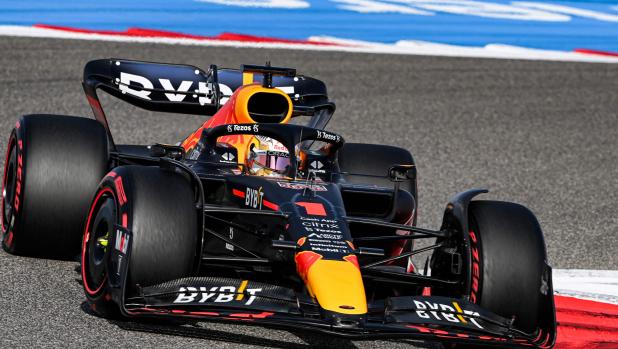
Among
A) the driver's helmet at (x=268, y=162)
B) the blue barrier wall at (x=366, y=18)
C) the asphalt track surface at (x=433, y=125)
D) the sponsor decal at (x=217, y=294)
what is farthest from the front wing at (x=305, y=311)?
the blue barrier wall at (x=366, y=18)

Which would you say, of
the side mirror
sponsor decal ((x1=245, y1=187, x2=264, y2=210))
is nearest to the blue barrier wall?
the side mirror

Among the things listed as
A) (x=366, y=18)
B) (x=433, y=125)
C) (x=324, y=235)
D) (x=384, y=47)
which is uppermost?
(x=366, y=18)

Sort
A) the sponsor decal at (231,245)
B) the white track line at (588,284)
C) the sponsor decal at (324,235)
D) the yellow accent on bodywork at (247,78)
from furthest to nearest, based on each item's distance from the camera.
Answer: the yellow accent on bodywork at (247,78) < the white track line at (588,284) < the sponsor decal at (231,245) < the sponsor decal at (324,235)

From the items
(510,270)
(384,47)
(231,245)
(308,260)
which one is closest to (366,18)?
(384,47)

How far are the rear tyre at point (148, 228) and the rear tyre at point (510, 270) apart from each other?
1.41 metres

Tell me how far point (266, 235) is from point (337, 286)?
0.82 meters

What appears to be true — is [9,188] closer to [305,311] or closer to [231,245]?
[231,245]

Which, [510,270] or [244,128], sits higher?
[244,128]

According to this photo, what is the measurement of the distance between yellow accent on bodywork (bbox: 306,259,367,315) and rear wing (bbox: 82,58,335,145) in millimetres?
2931

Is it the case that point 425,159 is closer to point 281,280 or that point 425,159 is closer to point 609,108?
point 609,108

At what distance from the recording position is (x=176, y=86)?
893 centimetres

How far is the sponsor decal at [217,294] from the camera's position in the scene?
5.55 metres

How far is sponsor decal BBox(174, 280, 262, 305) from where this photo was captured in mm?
5551

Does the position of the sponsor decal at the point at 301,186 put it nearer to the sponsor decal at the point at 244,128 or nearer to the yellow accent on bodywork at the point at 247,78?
the sponsor decal at the point at 244,128
